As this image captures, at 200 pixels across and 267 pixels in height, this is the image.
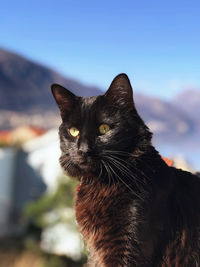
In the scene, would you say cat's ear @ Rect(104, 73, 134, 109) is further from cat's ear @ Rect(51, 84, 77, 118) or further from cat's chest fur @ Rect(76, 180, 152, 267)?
cat's chest fur @ Rect(76, 180, 152, 267)

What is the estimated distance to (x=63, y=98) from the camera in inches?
47.0

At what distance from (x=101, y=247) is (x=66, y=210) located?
383 inches

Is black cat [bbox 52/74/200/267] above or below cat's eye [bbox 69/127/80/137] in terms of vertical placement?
below

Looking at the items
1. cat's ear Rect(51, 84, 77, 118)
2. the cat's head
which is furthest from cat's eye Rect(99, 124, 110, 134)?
cat's ear Rect(51, 84, 77, 118)

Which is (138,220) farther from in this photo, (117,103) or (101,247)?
(117,103)

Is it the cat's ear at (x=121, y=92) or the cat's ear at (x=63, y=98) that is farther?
the cat's ear at (x=63, y=98)

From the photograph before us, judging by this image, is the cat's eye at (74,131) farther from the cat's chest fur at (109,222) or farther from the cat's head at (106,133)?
the cat's chest fur at (109,222)

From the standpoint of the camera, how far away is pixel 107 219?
106cm


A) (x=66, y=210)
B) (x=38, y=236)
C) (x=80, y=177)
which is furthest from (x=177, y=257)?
(x=38, y=236)

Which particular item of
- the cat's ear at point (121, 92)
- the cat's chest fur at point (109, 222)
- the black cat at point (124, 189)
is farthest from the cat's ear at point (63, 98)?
the cat's chest fur at point (109, 222)

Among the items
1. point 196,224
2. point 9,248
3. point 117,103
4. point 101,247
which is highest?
point 117,103

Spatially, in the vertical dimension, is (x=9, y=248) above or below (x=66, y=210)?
below

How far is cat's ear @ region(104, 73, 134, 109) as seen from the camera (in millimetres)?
1053

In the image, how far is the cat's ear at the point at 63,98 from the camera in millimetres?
1188
